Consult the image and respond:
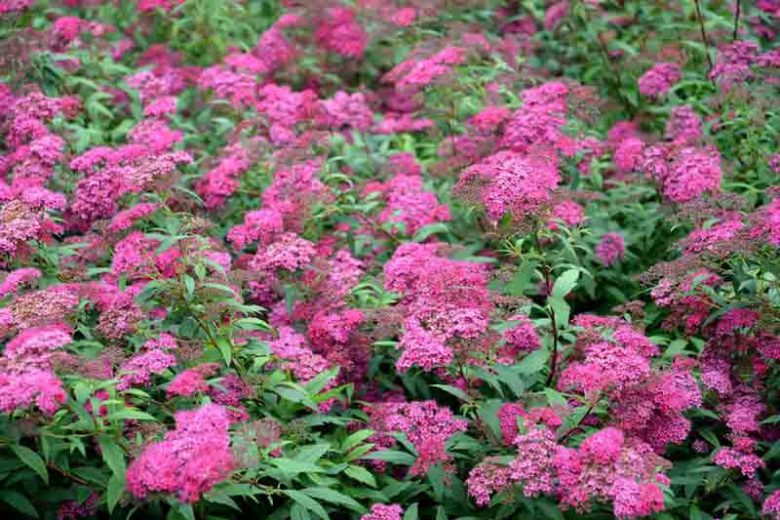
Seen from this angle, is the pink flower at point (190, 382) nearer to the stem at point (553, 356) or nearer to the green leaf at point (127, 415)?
the green leaf at point (127, 415)

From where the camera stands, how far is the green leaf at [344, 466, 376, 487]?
429 cm

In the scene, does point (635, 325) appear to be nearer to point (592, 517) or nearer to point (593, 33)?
point (592, 517)

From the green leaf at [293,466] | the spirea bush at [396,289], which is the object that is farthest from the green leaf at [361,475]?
the green leaf at [293,466]

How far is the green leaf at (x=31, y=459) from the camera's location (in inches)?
154

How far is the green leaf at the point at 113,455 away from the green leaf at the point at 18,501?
506 millimetres

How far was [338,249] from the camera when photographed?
19.5ft

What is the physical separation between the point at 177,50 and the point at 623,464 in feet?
19.1

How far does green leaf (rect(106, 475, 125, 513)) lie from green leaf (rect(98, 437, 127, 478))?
0.10 feet

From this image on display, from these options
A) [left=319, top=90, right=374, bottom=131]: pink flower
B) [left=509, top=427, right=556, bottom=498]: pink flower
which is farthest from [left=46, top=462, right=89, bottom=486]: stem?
[left=319, top=90, right=374, bottom=131]: pink flower

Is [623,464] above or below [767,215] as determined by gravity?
below

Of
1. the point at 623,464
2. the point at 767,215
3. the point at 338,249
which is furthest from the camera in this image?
the point at 338,249

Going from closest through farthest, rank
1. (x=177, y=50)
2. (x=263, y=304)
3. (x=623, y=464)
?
(x=623, y=464) < (x=263, y=304) < (x=177, y=50)

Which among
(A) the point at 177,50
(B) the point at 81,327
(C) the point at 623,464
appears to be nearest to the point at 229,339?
(B) the point at 81,327

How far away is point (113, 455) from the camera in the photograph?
12.8 ft
